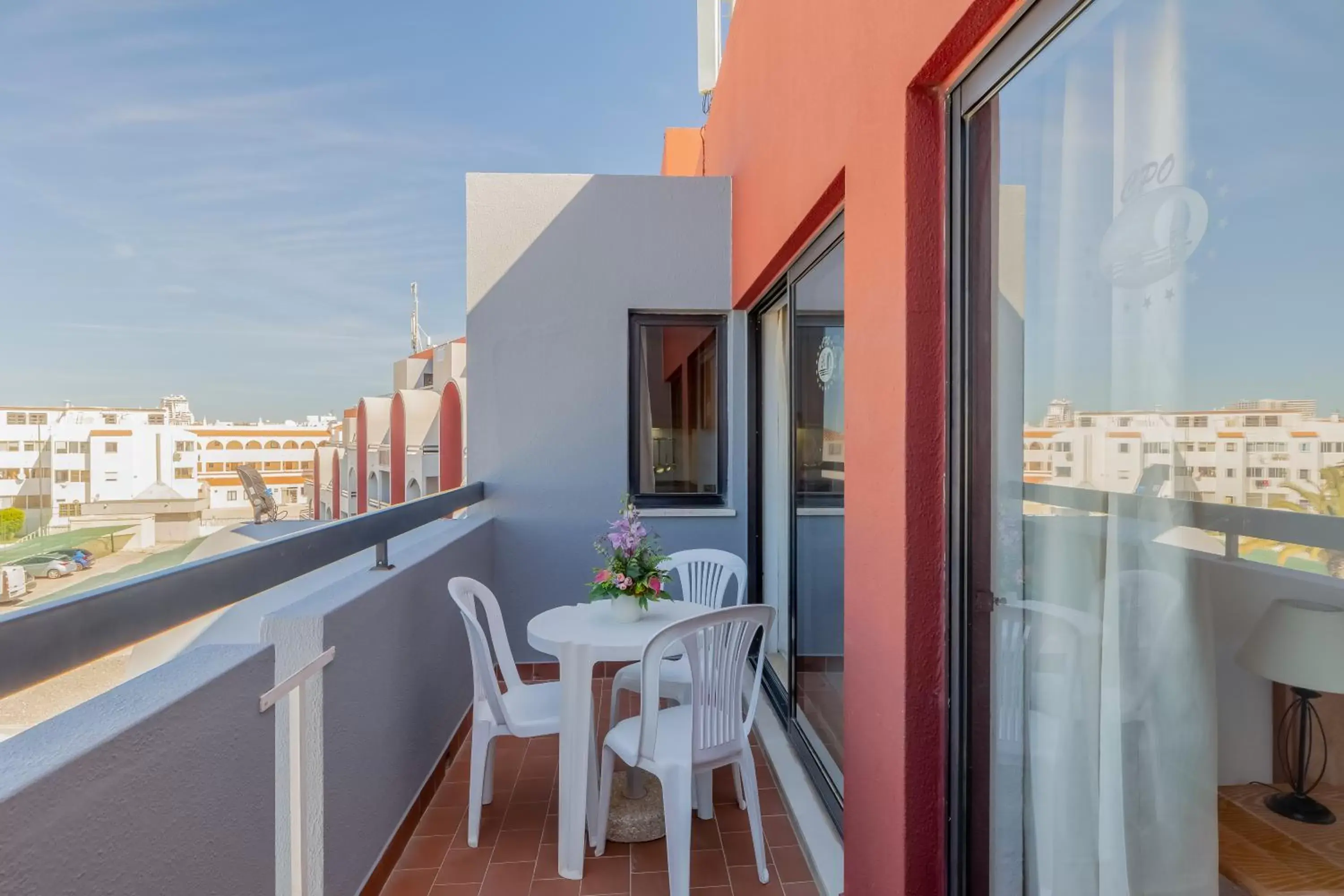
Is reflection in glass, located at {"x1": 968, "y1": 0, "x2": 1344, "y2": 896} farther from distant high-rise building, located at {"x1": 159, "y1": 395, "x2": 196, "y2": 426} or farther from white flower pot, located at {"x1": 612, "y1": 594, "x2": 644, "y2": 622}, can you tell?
distant high-rise building, located at {"x1": 159, "y1": 395, "x2": 196, "y2": 426}

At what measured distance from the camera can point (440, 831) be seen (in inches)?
102

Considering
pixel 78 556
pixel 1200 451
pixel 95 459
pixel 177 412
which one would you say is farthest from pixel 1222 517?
pixel 177 412

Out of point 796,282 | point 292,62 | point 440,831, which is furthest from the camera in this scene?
point 292,62

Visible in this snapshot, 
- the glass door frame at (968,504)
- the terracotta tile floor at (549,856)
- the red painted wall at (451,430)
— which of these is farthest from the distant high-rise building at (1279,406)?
the red painted wall at (451,430)

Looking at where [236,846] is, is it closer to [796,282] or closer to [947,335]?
[947,335]

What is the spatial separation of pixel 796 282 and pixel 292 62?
65.2 feet

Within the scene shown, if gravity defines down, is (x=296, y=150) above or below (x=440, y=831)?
above

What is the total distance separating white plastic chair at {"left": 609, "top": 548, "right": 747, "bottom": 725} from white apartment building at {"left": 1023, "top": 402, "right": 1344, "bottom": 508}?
5.95 feet

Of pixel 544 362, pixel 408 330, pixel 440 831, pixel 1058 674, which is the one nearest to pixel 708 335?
pixel 544 362

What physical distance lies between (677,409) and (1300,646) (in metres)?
3.90

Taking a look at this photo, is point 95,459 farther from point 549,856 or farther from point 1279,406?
point 1279,406

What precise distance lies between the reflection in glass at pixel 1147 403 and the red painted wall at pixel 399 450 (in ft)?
38.6

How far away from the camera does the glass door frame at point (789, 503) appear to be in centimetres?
259

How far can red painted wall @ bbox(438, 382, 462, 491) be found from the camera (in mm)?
8062
